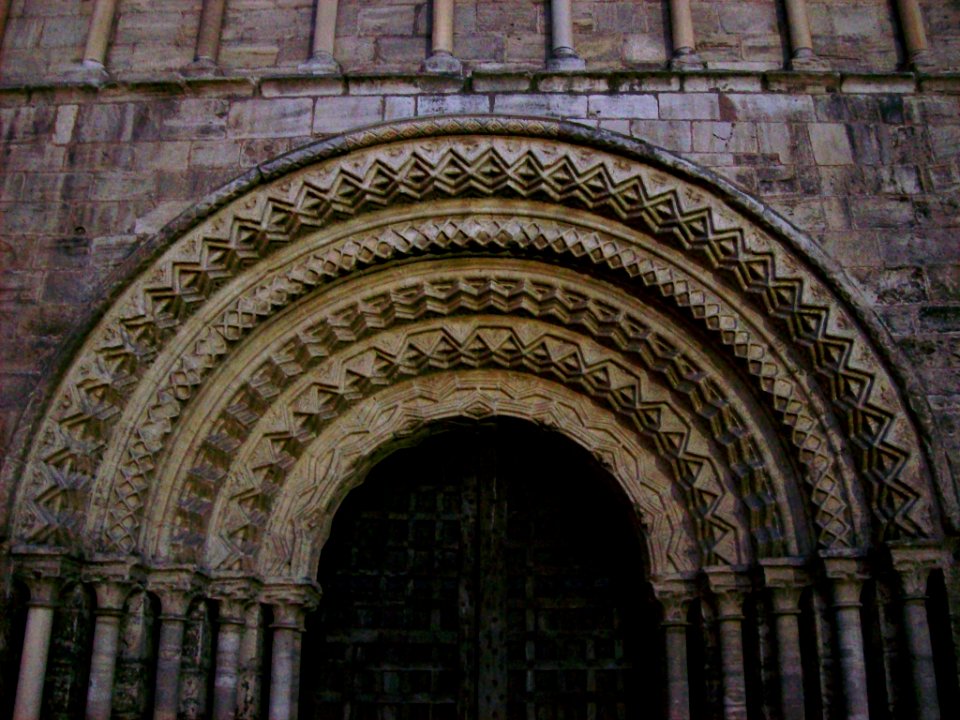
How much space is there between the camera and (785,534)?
5.71m

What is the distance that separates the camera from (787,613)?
5.54 metres

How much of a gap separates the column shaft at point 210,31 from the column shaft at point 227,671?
3604 mm

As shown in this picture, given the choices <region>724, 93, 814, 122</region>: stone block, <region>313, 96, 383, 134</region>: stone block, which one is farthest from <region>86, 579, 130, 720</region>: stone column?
<region>724, 93, 814, 122</region>: stone block

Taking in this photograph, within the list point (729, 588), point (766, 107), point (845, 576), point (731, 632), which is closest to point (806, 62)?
point (766, 107)

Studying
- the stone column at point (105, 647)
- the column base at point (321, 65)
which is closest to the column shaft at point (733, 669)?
the stone column at point (105, 647)

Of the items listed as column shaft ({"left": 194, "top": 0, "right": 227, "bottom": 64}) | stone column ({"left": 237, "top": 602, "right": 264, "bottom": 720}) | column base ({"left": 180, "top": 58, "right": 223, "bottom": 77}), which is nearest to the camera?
stone column ({"left": 237, "top": 602, "right": 264, "bottom": 720})

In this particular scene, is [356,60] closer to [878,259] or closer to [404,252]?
[404,252]

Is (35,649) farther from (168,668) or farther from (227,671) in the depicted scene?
(227,671)

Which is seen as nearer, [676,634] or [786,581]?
[786,581]

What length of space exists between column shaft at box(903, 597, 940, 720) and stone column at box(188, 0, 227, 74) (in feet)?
17.2

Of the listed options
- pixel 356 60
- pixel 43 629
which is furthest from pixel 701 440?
pixel 43 629

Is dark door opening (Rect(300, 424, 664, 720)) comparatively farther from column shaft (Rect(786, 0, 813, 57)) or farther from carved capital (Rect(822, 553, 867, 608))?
column shaft (Rect(786, 0, 813, 57))

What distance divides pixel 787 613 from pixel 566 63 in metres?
3.60

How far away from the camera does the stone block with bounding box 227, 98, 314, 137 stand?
6191 mm
